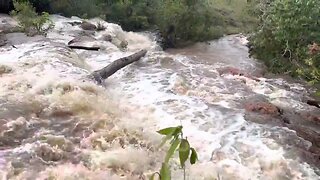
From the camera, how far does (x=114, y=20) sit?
1973cm

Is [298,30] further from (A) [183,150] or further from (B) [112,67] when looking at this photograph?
(A) [183,150]

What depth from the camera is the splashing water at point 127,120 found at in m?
5.61

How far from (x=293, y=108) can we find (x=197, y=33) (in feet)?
29.9

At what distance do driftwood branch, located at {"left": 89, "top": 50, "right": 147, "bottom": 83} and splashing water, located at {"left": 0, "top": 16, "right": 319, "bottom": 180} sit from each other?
0.67 ft

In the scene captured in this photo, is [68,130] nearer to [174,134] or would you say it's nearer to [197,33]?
[174,134]

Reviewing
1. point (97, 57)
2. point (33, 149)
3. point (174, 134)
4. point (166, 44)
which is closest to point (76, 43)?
point (97, 57)

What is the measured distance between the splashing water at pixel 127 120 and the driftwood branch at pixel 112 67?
21 centimetres

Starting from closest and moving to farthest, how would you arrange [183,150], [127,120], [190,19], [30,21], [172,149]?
[172,149]
[183,150]
[127,120]
[30,21]
[190,19]

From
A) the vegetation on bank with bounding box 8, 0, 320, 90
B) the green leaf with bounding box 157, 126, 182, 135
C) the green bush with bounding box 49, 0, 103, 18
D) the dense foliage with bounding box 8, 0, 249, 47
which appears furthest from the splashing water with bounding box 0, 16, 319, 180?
the green bush with bounding box 49, 0, 103, 18

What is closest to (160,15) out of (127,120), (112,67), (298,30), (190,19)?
(190,19)

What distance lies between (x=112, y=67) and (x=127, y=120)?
367 cm

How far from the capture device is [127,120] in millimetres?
7289

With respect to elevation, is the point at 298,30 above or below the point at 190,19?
above

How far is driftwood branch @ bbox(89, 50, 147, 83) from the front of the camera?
31.6 feet
